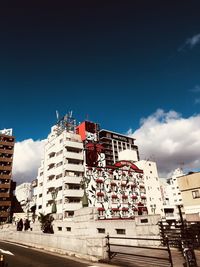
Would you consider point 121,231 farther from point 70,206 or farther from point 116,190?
point 116,190

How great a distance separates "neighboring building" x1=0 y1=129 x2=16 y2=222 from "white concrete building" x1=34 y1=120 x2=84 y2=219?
2236cm

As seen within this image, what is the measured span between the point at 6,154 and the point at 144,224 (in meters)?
80.3

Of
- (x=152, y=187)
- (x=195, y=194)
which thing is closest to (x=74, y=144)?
(x=152, y=187)

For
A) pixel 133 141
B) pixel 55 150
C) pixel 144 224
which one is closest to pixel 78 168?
pixel 55 150

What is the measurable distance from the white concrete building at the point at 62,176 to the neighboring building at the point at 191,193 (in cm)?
2524

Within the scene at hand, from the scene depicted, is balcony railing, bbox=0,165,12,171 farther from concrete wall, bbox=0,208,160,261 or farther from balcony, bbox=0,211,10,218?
concrete wall, bbox=0,208,160,261

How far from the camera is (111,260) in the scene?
11.5 m

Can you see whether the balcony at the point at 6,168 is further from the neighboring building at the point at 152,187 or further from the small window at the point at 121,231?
the small window at the point at 121,231

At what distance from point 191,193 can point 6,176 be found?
69.4m

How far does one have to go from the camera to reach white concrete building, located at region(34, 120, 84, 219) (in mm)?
51938

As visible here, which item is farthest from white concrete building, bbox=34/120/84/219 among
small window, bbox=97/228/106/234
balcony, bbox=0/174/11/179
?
small window, bbox=97/228/106/234

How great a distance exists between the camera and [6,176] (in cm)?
8462

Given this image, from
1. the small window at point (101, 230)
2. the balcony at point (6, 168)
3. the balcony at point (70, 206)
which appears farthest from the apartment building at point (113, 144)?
the small window at point (101, 230)

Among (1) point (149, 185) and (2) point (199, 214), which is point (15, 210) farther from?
(2) point (199, 214)
